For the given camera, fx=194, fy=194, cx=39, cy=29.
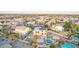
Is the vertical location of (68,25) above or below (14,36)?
above

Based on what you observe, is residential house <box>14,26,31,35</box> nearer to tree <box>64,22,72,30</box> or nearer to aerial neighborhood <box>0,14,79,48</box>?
aerial neighborhood <box>0,14,79,48</box>

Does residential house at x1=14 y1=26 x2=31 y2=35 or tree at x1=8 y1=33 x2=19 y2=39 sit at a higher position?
residential house at x1=14 y1=26 x2=31 y2=35

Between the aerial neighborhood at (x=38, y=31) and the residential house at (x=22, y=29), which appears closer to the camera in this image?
the aerial neighborhood at (x=38, y=31)

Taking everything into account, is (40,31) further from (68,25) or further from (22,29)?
(68,25)

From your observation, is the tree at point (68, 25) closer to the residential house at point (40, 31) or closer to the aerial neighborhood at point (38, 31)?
the aerial neighborhood at point (38, 31)

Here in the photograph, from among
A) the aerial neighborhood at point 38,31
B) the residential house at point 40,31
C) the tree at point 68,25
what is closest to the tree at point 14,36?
the aerial neighborhood at point 38,31

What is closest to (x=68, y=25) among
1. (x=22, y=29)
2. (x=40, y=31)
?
(x=40, y=31)

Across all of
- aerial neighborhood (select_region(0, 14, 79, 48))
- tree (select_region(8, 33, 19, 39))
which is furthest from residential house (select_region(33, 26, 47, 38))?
tree (select_region(8, 33, 19, 39))

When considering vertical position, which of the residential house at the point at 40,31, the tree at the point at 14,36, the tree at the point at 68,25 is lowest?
the tree at the point at 14,36
